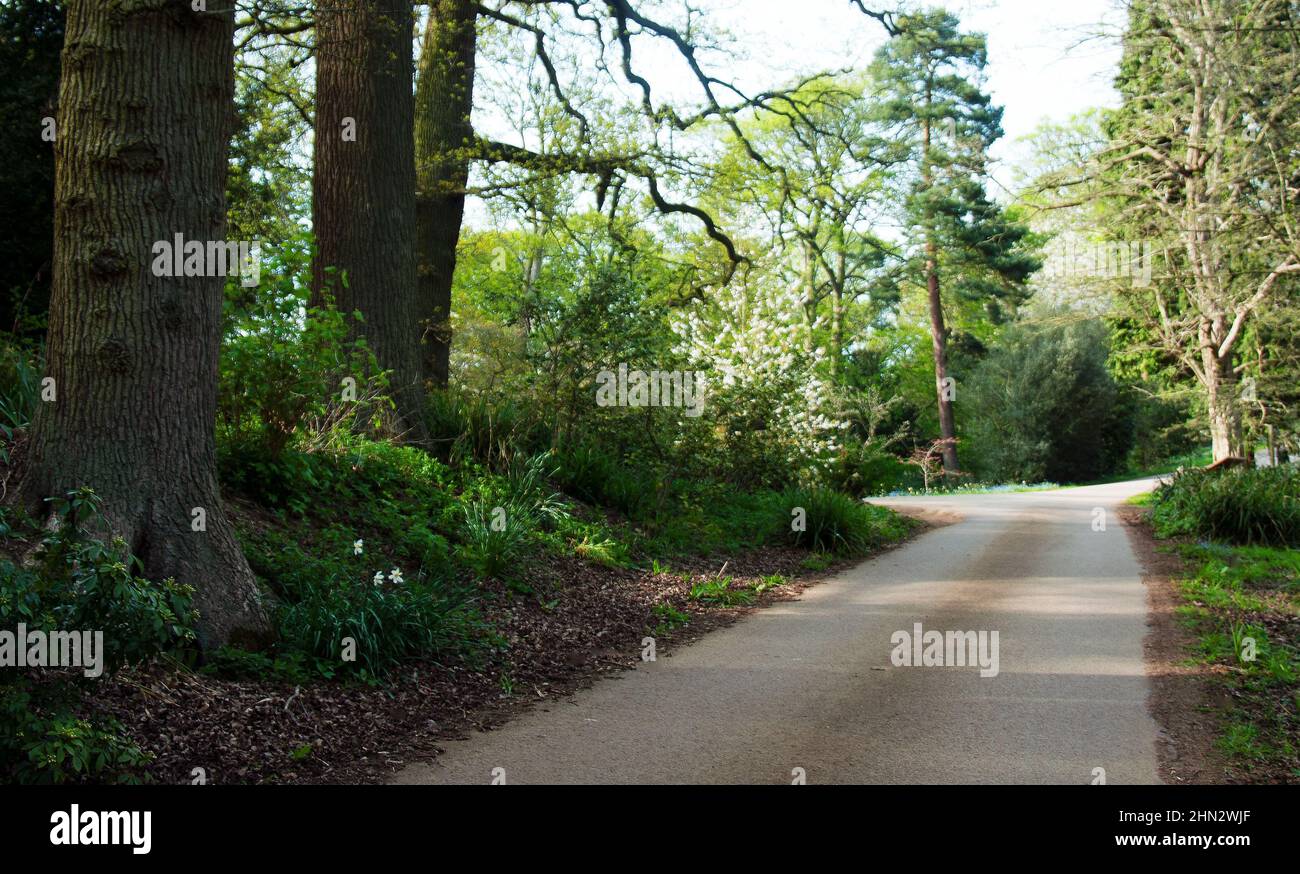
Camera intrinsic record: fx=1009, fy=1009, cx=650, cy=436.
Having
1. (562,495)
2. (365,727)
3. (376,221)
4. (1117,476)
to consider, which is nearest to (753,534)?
(562,495)

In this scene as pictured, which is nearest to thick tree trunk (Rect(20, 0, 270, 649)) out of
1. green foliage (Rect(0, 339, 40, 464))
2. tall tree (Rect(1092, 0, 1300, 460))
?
green foliage (Rect(0, 339, 40, 464))

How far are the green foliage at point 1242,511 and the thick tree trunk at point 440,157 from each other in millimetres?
11915

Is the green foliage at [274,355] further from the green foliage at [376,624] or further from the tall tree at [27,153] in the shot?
the tall tree at [27,153]

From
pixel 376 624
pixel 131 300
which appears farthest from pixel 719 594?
pixel 131 300

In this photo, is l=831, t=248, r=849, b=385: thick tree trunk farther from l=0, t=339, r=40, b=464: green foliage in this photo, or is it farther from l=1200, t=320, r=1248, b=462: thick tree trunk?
l=0, t=339, r=40, b=464: green foliage

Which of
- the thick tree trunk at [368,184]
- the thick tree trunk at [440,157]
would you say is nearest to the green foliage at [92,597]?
the thick tree trunk at [368,184]

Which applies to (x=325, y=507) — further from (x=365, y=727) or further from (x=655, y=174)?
(x=655, y=174)

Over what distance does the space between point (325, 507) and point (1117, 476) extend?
42.0 metres

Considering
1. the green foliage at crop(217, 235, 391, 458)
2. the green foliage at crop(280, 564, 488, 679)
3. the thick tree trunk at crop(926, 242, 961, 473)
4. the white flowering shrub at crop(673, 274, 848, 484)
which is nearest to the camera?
the green foliage at crop(280, 564, 488, 679)

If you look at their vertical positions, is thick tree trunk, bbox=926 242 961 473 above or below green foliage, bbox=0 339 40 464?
above

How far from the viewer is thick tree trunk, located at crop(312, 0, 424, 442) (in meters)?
11.3

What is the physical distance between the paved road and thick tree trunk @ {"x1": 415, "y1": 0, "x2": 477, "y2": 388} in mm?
6861

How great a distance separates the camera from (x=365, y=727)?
5.77m
